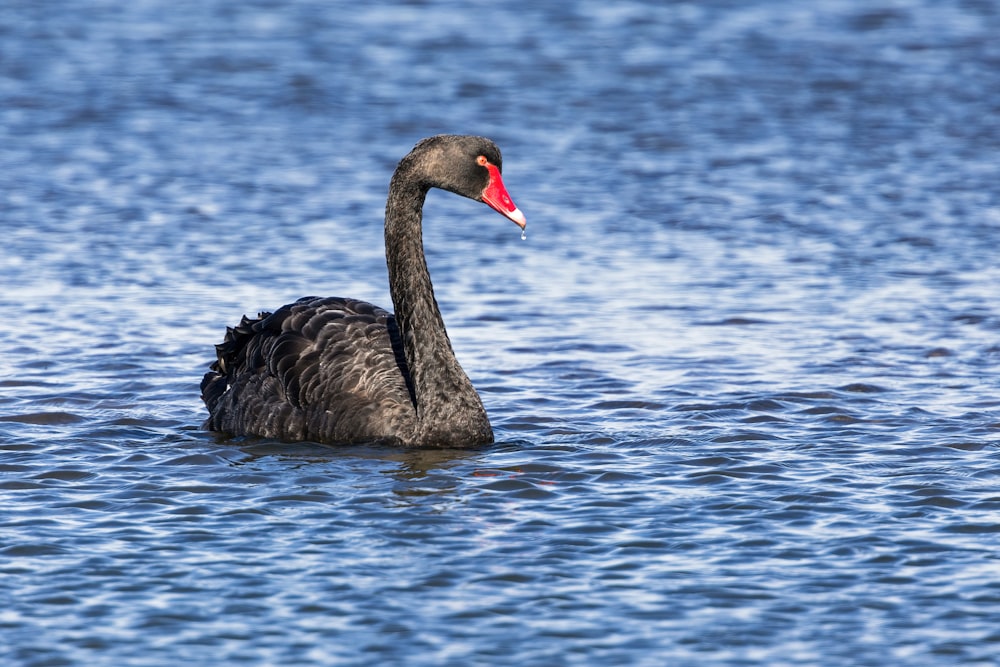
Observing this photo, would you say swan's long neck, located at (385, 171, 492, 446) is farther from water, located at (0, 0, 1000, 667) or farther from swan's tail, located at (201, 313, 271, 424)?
swan's tail, located at (201, 313, 271, 424)

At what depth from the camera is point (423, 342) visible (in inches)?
389

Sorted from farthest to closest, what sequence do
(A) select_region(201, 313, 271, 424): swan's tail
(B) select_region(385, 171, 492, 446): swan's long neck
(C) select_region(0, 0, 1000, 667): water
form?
(A) select_region(201, 313, 271, 424): swan's tail < (B) select_region(385, 171, 492, 446): swan's long neck < (C) select_region(0, 0, 1000, 667): water

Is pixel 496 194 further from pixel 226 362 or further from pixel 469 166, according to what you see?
pixel 226 362

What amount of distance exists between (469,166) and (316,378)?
1538 mm

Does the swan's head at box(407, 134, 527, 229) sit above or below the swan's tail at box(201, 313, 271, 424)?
above

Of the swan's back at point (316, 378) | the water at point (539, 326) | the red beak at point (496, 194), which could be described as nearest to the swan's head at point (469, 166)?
the red beak at point (496, 194)

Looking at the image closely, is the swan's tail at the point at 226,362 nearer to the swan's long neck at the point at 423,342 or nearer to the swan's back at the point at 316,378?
the swan's back at the point at 316,378

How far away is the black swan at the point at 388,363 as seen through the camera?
9719 millimetres

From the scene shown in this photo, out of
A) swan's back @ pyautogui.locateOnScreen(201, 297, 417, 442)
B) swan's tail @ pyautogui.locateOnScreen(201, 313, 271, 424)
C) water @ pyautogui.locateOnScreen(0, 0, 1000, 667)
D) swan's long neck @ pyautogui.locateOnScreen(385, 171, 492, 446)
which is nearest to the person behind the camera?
water @ pyautogui.locateOnScreen(0, 0, 1000, 667)

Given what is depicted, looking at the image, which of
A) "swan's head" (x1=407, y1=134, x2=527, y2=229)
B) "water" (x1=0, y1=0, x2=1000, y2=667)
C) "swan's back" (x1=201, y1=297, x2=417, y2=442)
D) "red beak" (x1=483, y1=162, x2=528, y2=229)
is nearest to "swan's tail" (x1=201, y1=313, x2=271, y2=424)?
"swan's back" (x1=201, y1=297, x2=417, y2=442)

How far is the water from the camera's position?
7152 millimetres

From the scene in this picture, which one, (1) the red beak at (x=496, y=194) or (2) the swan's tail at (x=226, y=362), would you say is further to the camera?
(2) the swan's tail at (x=226, y=362)

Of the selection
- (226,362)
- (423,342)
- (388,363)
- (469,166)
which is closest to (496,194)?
(469,166)

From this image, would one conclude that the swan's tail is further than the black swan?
Yes
